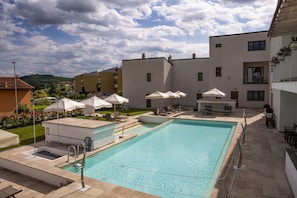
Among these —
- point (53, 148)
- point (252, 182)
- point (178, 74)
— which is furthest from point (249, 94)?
point (53, 148)

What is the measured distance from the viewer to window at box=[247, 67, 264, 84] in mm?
26737

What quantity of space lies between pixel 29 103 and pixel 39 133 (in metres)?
13.4

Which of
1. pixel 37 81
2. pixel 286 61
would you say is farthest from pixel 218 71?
pixel 37 81

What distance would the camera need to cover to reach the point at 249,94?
1068 inches

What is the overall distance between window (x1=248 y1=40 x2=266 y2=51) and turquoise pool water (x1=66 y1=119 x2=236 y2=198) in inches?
597

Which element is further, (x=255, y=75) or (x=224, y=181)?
(x=255, y=75)

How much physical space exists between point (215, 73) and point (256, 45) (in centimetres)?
595

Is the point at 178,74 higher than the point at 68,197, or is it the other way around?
the point at 178,74

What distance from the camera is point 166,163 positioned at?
10.2 metres

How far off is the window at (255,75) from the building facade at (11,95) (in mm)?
27824

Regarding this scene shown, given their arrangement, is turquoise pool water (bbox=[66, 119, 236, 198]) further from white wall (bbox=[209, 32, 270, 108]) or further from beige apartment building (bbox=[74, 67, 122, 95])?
beige apartment building (bbox=[74, 67, 122, 95])

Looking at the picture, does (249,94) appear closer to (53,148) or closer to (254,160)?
(254,160)

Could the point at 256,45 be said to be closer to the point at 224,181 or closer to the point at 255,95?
the point at 255,95

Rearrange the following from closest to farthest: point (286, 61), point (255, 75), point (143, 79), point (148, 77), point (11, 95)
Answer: point (286, 61)
point (11, 95)
point (255, 75)
point (148, 77)
point (143, 79)
